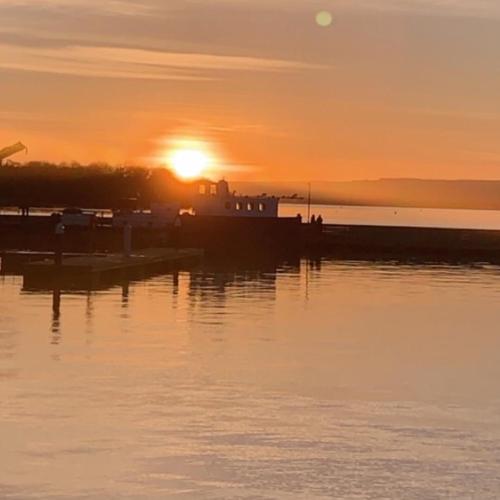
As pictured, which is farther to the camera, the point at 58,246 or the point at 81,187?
the point at 81,187

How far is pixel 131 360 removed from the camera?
76.1 ft

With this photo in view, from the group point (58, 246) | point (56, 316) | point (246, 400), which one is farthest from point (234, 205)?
point (246, 400)

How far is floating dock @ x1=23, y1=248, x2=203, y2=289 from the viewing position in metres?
41.1

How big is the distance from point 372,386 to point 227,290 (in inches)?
781

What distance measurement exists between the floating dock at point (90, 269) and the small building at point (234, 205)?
32.8m

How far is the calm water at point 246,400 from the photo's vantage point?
14352 mm

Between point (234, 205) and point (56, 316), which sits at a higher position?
point (234, 205)

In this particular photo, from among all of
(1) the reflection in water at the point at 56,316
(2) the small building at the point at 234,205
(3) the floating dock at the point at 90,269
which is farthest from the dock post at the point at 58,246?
(2) the small building at the point at 234,205

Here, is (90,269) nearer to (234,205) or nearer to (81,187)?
(234,205)

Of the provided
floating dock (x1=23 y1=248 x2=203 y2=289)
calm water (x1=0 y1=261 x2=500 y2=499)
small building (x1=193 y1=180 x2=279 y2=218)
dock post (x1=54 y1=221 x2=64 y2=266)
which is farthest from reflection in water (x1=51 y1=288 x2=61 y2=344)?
small building (x1=193 y1=180 x2=279 y2=218)

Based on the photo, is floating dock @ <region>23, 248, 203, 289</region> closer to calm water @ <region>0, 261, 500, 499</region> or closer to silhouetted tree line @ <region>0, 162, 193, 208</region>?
calm water @ <region>0, 261, 500, 499</region>

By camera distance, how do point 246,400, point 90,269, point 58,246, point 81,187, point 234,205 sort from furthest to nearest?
point 81,187, point 234,205, point 90,269, point 58,246, point 246,400

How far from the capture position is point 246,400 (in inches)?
758

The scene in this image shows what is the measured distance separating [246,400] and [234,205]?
67.8 meters
